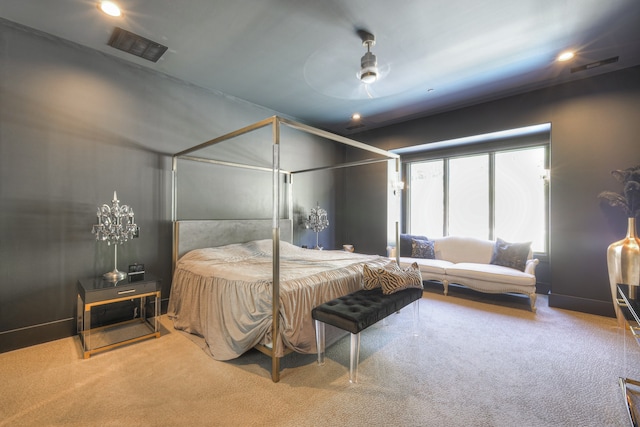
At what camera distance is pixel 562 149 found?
151 inches

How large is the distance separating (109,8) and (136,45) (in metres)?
0.52

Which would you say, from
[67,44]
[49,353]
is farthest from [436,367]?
[67,44]

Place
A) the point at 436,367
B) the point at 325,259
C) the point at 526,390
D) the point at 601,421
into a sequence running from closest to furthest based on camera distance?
the point at 601,421, the point at 526,390, the point at 436,367, the point at 325,259

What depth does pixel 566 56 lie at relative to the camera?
3.15m

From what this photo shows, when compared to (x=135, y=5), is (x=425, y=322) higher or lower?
lower

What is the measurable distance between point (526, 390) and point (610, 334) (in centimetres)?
183

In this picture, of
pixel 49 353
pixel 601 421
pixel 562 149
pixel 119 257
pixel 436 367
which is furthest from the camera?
pixel 562 149

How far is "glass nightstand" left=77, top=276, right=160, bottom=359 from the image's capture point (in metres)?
2.50

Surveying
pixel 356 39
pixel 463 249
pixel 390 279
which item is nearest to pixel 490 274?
pixel 463 249

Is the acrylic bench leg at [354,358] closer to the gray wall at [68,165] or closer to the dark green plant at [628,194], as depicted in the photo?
the gray wall at [68,165]

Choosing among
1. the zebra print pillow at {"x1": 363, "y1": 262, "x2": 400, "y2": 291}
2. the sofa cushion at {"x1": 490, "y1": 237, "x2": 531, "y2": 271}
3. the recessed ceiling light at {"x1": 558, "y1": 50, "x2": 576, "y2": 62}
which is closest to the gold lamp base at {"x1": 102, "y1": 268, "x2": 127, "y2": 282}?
the zebra print pillow at {"x1": 363, "y1": 262, "x2": 400, "y2": 291}

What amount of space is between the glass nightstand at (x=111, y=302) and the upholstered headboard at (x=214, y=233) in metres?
0.63

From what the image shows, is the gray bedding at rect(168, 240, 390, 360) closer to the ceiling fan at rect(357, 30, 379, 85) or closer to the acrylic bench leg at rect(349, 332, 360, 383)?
the acrylic bench leg at rect(349, 332, 360, 383)

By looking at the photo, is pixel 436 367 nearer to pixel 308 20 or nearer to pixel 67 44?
pixel 308 20
